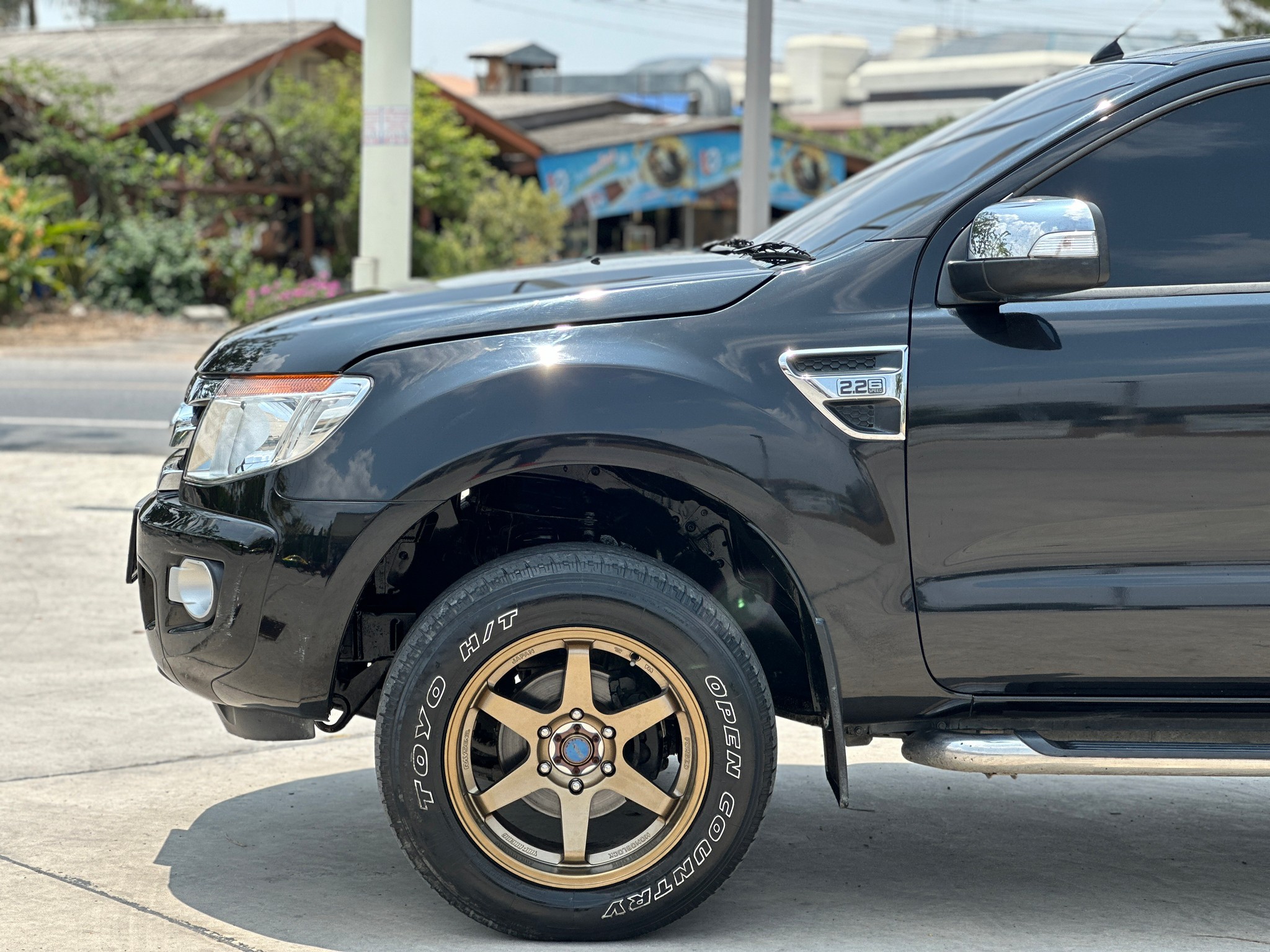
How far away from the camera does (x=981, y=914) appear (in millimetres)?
3494

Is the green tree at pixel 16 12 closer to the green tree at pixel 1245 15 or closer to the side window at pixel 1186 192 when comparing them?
the green tree at pixel 1245 15

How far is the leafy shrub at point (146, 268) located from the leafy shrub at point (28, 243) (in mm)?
663

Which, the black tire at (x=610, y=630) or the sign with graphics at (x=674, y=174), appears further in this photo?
the sign with graphics at (x=674, y=174)

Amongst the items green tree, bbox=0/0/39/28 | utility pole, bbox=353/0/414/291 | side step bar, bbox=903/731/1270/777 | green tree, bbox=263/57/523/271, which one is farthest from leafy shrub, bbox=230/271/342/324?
green tree, bbox=0/0/39/28

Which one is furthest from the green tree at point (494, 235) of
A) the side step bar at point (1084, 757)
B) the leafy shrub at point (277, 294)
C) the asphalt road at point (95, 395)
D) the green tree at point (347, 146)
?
the side step bar at point (1084, 757)

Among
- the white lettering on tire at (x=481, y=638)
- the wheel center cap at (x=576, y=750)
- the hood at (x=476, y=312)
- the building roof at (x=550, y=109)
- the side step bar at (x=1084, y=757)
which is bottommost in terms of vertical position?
the wheel center cap at (x=576, y=750)

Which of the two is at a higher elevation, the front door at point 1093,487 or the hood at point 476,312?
the hood at point 476,312

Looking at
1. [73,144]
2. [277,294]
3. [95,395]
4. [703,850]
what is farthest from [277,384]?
[73,144]

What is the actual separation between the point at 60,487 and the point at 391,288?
6.26 meters

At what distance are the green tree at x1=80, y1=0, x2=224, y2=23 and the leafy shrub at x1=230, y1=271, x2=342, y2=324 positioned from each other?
45535 mm

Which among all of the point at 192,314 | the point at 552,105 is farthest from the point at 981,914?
the point at 552,105

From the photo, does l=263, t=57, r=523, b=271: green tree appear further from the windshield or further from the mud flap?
the mud flap

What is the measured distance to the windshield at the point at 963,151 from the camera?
130 inches

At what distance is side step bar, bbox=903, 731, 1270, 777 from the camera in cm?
304
